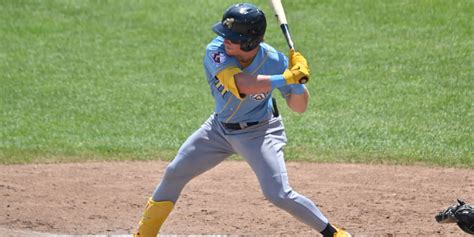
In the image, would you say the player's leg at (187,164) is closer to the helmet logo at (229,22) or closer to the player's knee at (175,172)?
the player's knee at (175,172)

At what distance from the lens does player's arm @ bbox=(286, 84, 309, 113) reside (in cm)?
640

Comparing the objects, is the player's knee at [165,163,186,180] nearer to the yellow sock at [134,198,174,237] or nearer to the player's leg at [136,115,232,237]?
the player's leg at [136,115,232,237]

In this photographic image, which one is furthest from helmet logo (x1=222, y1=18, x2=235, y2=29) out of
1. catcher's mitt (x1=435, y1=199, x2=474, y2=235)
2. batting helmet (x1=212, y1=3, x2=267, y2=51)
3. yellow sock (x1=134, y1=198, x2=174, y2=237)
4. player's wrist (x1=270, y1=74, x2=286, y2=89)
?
catcher's mitt (x1=435, y1=199, x2=474, y2=235)

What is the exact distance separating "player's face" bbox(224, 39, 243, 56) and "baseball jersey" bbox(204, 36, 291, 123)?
0.03 meters

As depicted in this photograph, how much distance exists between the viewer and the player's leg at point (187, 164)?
6.59 meters

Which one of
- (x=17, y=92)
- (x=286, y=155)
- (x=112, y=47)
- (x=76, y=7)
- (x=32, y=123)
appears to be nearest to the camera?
(x=286, y=155)

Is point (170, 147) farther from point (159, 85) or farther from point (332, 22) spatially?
point (332, 22)

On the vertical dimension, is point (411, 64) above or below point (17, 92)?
below

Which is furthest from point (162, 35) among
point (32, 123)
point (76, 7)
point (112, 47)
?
point (32, 123)

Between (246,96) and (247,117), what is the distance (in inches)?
9.9

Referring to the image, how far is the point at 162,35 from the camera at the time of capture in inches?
559

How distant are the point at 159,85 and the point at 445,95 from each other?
3.57 m

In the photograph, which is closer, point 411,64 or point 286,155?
point 286,155

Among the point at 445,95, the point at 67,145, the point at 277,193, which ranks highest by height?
the point at 277,193
